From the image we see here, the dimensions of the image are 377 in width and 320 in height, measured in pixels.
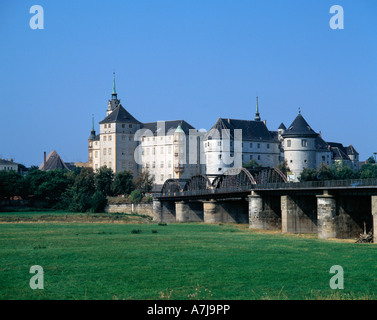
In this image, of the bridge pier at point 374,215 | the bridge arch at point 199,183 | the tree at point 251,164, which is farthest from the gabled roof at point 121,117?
the bridge pier at point 374,215

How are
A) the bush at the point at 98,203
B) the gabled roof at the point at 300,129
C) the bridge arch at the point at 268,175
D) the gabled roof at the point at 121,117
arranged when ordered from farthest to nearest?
the gabled roof at the point at 121,117 → the gabled roof at the point at 300,129 → the bush at the point at 98,203 → the bridge arch at the point at 268,175

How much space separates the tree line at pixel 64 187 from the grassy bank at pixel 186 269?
85.0 m

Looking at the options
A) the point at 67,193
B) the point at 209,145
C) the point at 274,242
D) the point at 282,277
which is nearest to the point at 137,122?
the point at 209,145

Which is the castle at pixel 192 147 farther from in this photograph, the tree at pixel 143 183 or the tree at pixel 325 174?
the tree at pixel 325 174

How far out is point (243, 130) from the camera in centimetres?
17275

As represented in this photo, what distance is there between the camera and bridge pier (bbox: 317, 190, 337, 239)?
59.4 m

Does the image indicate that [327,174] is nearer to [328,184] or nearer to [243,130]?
[243,130]

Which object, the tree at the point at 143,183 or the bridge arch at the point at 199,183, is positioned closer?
the bridge arch at the point at 199,183

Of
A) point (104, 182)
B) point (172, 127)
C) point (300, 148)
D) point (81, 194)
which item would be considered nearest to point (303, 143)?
point (300, 148)

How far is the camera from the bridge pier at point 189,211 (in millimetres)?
108938

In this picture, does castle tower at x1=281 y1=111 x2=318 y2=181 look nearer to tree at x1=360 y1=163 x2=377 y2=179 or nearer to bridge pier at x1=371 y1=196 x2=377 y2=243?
tree at x1=360 y1=163 x2=377 y2=179

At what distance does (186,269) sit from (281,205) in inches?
1463

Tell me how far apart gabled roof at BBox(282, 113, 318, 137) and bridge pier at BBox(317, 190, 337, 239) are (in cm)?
10698
